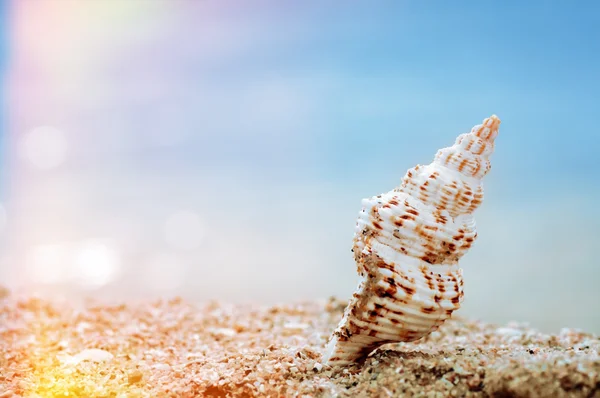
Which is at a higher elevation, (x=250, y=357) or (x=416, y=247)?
(x=416, y=247)

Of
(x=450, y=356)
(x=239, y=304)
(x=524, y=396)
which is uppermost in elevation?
(x=239, y=304)

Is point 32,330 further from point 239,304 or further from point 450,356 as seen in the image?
point 450,356

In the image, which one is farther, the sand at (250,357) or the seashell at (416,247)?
the seashell at (416,247)

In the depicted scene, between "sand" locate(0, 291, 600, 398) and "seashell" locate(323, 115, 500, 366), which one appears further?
"seashell" locate(323, 115, 500, 366)

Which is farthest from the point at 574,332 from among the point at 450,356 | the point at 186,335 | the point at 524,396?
the point at 186,335

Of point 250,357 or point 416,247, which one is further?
point 250,357
